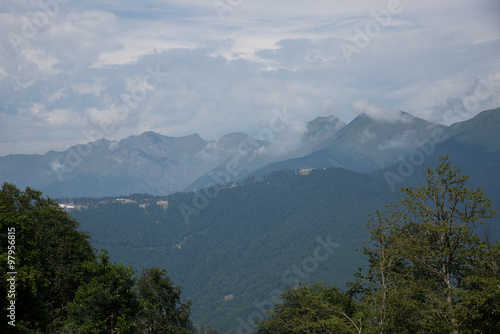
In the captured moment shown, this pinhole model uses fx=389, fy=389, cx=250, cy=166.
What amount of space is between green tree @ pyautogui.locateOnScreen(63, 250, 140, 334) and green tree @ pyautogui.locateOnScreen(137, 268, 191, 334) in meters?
12.0

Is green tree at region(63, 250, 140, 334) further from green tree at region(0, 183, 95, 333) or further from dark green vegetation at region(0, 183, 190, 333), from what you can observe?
green tree at region(0, 183, 95, 333)

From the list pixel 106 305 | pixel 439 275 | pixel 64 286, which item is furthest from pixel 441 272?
pixel 64 286

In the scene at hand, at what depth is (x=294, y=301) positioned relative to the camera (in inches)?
A: 2020

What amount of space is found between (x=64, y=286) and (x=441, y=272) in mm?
40494

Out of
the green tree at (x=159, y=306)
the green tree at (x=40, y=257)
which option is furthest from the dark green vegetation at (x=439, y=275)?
the green tree at (x=159, y=306)

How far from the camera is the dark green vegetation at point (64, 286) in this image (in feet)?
97.3

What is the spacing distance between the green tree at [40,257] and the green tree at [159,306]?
8175mm

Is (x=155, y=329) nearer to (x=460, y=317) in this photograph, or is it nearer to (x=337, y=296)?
(x=337, y=296)

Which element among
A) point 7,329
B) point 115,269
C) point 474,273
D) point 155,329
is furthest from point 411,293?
point 155,329

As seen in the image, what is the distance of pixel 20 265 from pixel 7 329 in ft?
15.2

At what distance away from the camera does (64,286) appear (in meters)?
45.7

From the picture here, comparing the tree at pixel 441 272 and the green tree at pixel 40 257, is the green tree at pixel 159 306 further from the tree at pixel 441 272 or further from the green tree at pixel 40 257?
the tree at pixel 441 272

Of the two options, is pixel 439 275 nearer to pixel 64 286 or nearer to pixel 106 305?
pixel 106 305

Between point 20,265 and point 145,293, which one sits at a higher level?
point 20,265
